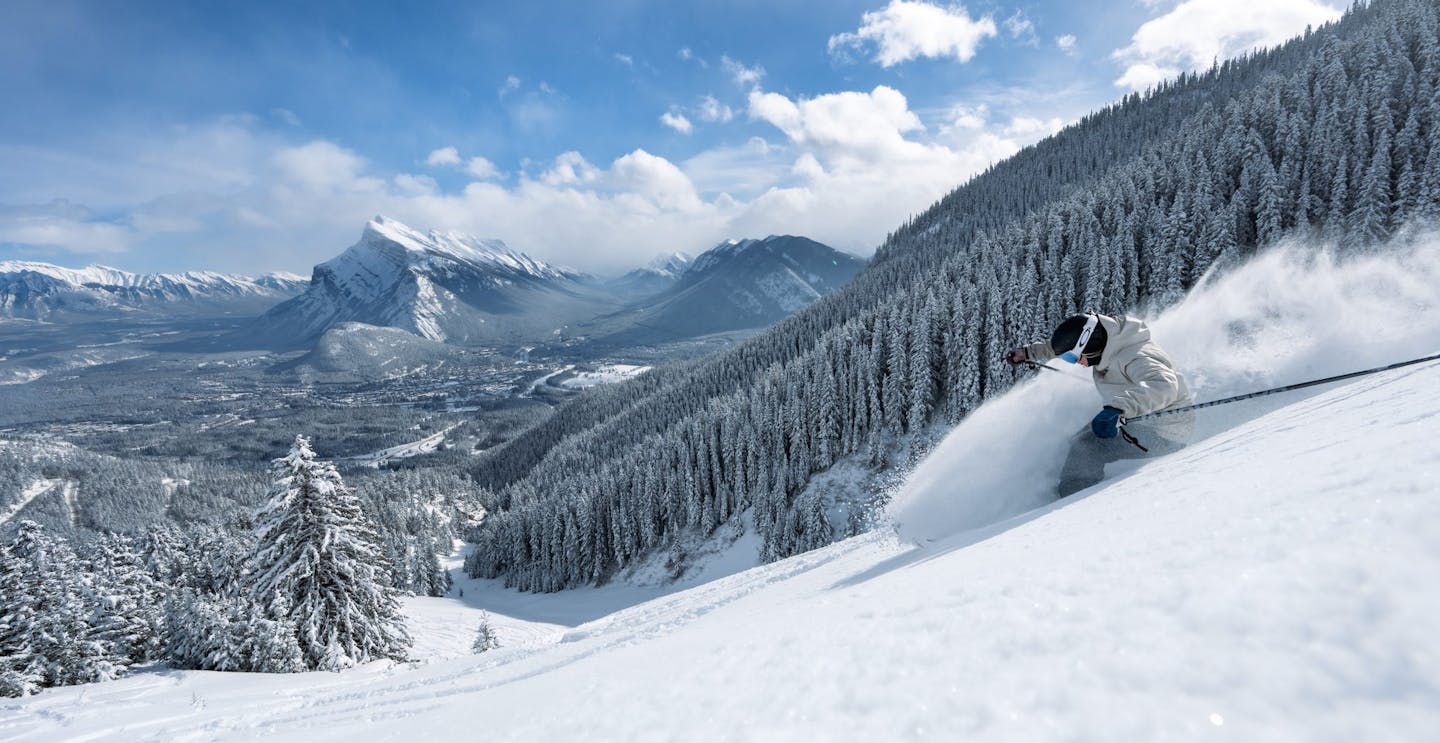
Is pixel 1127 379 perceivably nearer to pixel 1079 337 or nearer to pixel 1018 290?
pixel 1079 337

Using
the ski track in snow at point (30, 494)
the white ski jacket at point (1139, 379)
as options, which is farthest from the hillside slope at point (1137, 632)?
the ski track in snow at point (30, 494)

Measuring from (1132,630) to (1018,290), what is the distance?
57.5 m

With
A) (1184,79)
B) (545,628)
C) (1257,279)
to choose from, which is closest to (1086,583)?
(1257,279)

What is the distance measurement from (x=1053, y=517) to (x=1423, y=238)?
12443mm

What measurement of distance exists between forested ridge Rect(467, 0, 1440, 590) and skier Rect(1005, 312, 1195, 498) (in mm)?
40990

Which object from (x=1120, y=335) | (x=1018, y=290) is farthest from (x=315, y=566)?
(x=1018, y=290)

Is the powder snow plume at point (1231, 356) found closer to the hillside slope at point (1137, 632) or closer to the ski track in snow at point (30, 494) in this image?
the hillside slope at point (1137, 632)

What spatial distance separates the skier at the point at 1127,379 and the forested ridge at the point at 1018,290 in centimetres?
4099

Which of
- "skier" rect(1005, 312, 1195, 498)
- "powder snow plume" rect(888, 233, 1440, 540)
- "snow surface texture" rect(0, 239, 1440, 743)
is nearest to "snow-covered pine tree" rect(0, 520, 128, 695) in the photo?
"snow surface texture" rect(0, 239, 1440, 743)

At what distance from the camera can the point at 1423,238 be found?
11508 millimetres

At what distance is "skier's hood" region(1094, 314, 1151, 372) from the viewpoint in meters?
8.79

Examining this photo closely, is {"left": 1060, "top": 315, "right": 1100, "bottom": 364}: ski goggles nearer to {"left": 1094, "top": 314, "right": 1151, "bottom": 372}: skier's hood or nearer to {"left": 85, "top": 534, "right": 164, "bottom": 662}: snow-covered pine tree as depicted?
{"left": 1094, "top": 314, "right": 1151, "bottom": 372}: skier's hood

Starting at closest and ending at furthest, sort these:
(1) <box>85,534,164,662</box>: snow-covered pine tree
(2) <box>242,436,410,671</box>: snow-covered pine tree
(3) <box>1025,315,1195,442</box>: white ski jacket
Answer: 1. (3) <box>1025,315,1195,442</box>: white ski jacket
2. (2) <box>242,436,410,671</box>: snow-covered pine tree
3. (1) <box>85,534,164,662</box>: snow-covered pine tree

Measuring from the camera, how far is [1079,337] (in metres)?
8.86
